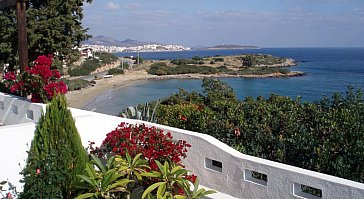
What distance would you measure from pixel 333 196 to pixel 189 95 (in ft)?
Result: 28.0

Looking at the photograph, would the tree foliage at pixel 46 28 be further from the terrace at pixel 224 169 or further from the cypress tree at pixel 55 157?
the cypress tree at pixel 55 157

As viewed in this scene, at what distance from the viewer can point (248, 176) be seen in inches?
181

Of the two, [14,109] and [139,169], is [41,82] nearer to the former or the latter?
[14,109]

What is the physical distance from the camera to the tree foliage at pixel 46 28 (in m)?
13.9

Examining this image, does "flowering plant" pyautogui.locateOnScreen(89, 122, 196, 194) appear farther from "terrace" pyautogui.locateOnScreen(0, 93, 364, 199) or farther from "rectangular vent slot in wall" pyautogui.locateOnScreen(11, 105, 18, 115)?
"rectangular vent slot in wall" pyautogui.locateOnScreen(11, 105, 18, 115)

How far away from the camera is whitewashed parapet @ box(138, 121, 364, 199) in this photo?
12.2 feet

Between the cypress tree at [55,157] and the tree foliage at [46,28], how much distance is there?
971cm

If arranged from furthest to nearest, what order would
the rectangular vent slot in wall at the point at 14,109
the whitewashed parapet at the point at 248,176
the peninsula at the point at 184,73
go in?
the peninsula at the point at 184,73 < the rectangular vent slot in wall at the point at 14,109 < the whitewashed parapet at the point at 248,176

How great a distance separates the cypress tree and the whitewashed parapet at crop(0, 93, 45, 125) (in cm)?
180

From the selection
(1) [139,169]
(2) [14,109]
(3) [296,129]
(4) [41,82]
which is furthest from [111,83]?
(1) [139,169]

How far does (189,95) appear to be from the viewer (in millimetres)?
12094

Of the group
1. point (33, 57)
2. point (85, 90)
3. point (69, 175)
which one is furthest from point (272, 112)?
point (85, 90)

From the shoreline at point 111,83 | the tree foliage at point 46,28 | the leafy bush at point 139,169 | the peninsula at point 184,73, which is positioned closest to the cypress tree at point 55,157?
the leafy bush at point 139,169

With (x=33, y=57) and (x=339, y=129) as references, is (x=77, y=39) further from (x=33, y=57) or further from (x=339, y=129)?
(x=339, y=129)
